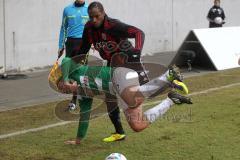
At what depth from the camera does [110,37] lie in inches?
259

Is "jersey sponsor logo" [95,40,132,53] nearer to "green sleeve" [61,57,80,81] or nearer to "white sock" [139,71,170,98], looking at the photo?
"green sleeve" [61,57,80,81]

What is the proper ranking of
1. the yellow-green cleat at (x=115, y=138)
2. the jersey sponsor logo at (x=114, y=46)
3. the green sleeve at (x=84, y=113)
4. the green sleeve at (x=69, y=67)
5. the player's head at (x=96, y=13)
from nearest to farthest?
the player's head at (x=96, y=13)
the jersey sponsor logo at (x=114, y=46)
the green sleeve at (x=69, y=67)
the green sleeve at (x=84, y=113)
the yellow-green cleat at (x=115, y=138)

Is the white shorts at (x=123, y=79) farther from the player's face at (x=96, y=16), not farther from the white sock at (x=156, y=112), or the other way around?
the player's face at (x=96, y=16)

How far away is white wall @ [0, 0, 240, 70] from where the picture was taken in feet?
47.4

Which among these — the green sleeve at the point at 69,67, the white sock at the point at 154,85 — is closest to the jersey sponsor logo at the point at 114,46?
the green sleeve at the point at 69,67

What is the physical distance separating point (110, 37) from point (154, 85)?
120cm

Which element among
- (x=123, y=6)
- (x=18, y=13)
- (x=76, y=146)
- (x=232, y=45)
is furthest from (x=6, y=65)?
(x=76, y=146)

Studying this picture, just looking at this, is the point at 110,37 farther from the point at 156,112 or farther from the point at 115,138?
the point at 115,138

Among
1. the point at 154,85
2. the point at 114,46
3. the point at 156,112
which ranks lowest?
the point at 156,112

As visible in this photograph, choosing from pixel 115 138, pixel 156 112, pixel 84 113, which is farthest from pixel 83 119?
pixel 156 112

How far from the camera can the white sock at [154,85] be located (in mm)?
7020

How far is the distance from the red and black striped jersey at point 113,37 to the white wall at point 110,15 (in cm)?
785

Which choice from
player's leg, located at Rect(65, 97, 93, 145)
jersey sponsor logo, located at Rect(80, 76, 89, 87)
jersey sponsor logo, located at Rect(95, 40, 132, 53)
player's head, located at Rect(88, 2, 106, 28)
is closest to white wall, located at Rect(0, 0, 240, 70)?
player's leg, located at Rect(65, 97, 93, 145)

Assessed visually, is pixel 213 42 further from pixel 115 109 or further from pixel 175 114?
pixel 115 109
